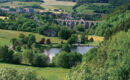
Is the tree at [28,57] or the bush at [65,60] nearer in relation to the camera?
the bush at [65,60]

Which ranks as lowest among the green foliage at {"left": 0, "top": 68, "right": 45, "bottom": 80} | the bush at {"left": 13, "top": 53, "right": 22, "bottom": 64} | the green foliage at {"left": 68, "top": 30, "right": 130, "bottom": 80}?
the bush at {"left": 13, "top": 53, "right": 22, "bottom": 64}

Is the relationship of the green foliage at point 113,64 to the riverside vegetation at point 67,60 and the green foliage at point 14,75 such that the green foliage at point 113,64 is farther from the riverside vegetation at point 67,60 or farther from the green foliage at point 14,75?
the green foliage at point 14,75

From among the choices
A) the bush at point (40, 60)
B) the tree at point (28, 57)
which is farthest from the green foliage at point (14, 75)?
the tree at point (28, 57)

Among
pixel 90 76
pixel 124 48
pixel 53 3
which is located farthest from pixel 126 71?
pixel 53 3

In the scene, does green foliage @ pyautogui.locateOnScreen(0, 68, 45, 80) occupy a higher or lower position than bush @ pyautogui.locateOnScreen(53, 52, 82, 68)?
higher

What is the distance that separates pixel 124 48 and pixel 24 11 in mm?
119268

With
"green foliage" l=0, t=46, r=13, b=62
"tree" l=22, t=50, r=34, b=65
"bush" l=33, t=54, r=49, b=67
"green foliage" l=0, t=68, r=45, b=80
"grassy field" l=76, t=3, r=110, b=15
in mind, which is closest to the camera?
"green foliage" l=0, t=68, r=45, b=80

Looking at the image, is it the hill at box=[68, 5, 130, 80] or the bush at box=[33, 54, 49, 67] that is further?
the bush at box=[33, 54, 49, 67]

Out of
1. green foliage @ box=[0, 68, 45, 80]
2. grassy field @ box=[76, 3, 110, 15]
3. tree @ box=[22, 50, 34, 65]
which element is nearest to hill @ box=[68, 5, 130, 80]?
green foliage @ box=[0, 68, 45, 80]

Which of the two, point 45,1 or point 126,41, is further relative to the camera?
point 45,1

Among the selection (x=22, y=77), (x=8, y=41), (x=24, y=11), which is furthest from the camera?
(x=24, y=11)

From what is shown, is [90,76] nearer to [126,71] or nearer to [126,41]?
[126,71]

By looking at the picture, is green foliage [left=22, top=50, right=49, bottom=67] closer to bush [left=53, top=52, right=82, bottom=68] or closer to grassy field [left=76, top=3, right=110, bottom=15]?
bush [left=53, top=52, right=82, bottom=68]

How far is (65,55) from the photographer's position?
4281cm
